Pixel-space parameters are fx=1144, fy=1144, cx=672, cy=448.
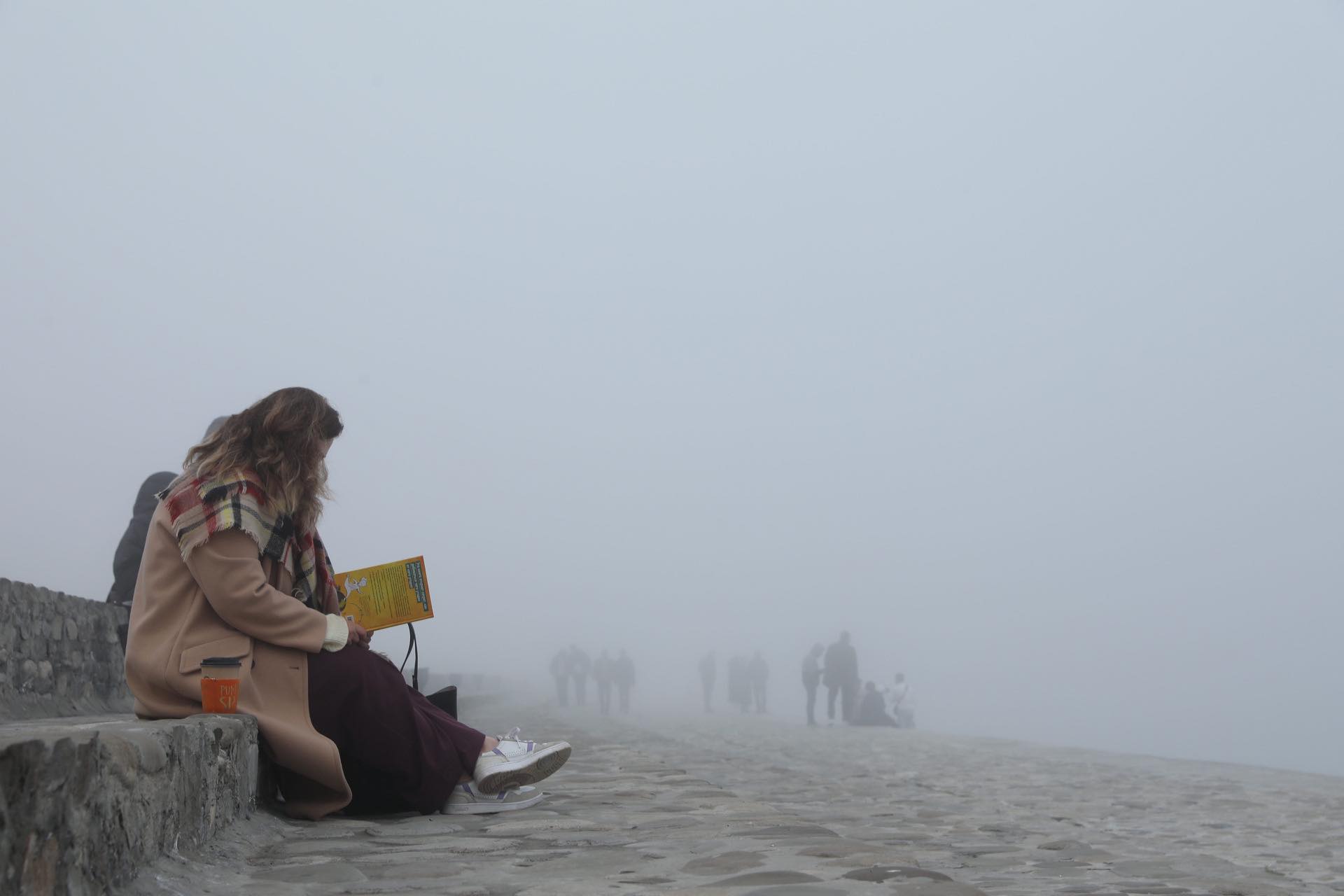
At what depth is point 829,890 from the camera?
2.63 metres

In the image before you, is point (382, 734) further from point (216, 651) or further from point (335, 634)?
point (216, 651)

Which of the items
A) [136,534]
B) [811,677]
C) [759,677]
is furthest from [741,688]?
[136,534]

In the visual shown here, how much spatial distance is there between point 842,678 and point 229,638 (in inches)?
713

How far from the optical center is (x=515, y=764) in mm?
4145

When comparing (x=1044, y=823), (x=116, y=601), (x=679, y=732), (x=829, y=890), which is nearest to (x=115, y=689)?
(x=116, y=601)

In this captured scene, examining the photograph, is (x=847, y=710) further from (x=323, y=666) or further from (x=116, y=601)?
(x=323, y=666)

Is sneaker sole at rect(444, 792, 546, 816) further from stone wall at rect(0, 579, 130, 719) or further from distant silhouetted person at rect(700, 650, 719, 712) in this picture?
distant silhouetted person at rect(700, 650, 719, 712)

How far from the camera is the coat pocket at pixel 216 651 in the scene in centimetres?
346

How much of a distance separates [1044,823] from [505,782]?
135 inches

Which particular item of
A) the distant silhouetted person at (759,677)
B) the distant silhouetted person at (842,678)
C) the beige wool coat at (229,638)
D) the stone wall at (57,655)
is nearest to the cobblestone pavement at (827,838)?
the beige wool coat at (229,638)

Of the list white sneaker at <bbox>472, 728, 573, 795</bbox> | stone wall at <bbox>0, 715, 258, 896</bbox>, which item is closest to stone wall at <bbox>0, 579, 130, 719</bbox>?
white sneaker at <bbox>472, 728, 573, 795</bbox>

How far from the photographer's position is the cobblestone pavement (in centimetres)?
282

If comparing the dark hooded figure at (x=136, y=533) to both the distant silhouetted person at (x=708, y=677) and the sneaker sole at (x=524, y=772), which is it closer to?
the sneaker sole at (x=524, y=772)

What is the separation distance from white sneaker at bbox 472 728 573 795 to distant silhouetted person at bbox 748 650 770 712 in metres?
26.6
